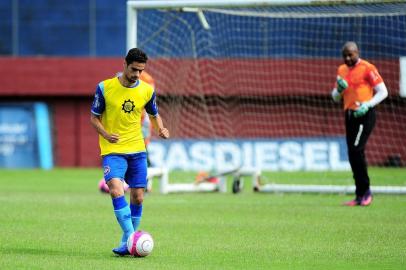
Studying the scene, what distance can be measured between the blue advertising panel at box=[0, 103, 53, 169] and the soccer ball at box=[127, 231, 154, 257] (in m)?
21.2

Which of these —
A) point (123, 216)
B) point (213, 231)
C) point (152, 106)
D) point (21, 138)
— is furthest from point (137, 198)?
point (21, 138)

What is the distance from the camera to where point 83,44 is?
1310 inches

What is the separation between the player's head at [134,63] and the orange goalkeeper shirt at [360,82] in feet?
18.8

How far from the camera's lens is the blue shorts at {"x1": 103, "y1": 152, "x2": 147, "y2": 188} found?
368 inches

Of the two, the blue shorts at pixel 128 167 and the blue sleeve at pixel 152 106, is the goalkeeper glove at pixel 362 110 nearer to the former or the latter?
the blue sleeve at pixel 152 106

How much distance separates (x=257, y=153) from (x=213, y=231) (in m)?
15.8

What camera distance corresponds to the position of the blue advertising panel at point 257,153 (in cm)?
2603

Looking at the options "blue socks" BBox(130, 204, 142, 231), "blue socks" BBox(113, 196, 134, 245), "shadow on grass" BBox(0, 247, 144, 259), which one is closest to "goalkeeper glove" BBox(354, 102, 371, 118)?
"blue socks" BBox(130, 204, 142, 231)

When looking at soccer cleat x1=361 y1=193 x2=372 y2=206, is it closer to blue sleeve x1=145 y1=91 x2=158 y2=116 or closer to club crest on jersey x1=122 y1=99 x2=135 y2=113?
blue sleeve x1=145 y1=91 x2=158 y2=116

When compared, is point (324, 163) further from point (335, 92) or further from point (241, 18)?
point (335, 92)

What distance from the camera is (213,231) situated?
11.1m

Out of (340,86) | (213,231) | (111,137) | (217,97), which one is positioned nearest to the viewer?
(111,137)

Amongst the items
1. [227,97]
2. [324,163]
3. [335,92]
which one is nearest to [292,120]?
[324,163]

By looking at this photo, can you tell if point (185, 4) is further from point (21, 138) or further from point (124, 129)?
point (21, 138)
